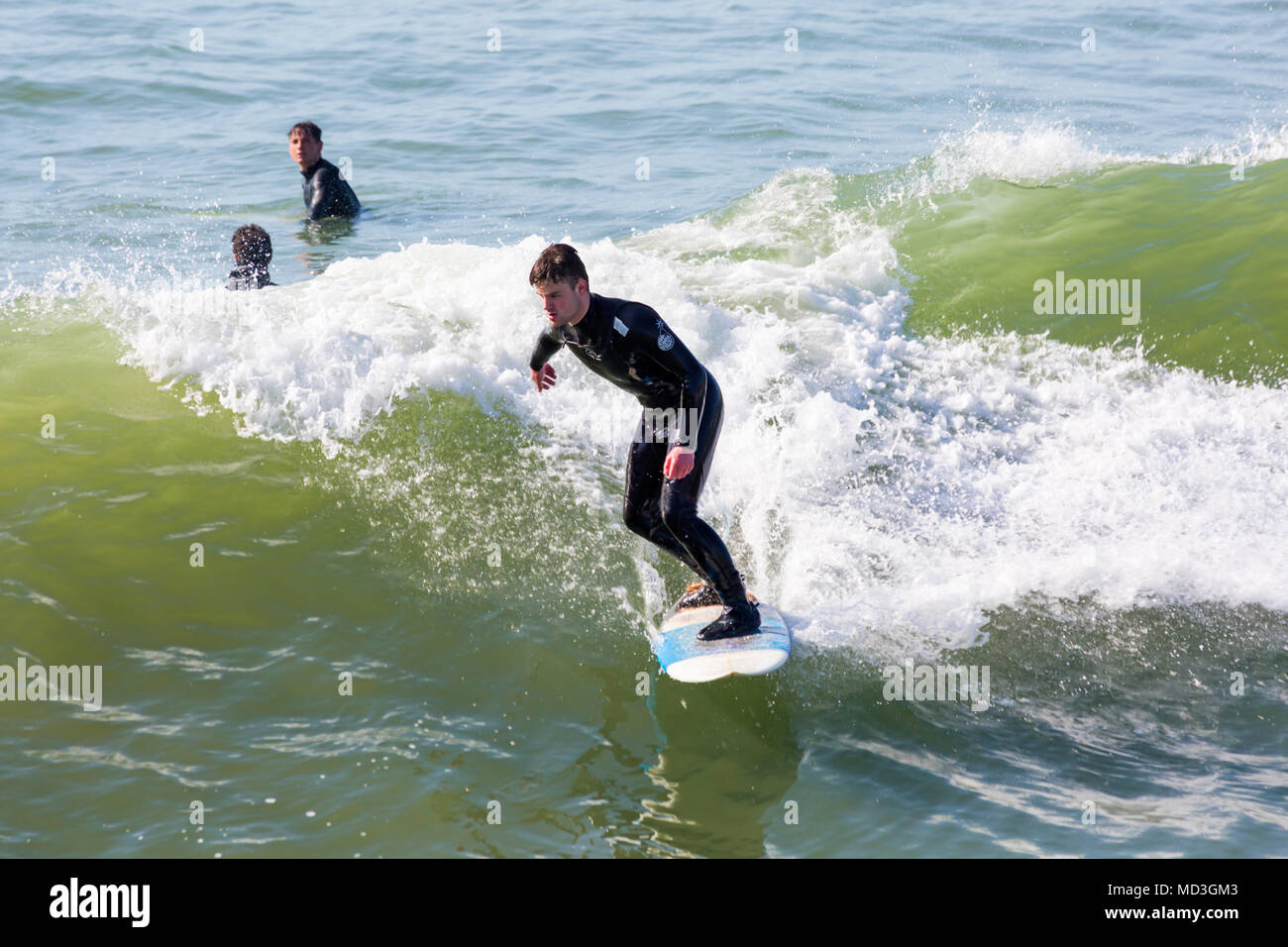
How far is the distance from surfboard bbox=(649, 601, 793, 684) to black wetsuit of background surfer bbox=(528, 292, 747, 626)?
25cm

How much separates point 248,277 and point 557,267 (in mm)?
5246

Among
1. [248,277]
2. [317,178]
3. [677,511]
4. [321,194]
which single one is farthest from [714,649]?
[317,178]

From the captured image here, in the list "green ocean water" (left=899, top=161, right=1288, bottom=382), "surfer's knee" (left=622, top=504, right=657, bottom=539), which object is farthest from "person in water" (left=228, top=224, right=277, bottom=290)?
"green ocean water" (left=899, top=161, right=1288, bottom=382)

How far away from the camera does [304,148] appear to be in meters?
12.2

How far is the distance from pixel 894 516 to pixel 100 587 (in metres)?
4.76

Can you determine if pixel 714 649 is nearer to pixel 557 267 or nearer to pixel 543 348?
pixel 543 348

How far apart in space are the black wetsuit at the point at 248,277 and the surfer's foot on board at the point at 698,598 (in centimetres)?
507

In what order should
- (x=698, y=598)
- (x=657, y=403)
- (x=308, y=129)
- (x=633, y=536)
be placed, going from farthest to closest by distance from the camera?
1. (x=308, y=129)
2. (x=633, y=536)
3. (x=698, y=598)
4. (x=657, y=403)

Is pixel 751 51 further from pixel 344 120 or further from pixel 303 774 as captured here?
pixel 303 774

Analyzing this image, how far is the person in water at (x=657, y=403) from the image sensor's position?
507 cm

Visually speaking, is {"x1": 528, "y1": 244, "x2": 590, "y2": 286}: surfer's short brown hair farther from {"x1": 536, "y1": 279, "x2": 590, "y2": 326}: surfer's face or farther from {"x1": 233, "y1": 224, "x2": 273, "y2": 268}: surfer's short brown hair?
{"x1": 233, "y1": 224, "x2": 273, "y2": 268}: surfer's short brown hair

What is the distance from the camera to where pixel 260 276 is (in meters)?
9.34
